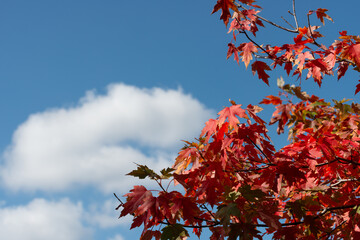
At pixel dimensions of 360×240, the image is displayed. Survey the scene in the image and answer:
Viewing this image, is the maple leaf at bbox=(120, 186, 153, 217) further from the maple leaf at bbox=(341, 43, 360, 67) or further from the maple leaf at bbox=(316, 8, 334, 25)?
the maple leaf at bbox=(316, 8, 334, 25)

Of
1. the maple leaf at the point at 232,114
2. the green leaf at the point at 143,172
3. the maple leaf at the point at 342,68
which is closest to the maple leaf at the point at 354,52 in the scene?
the maple leaf at the point at 232,114

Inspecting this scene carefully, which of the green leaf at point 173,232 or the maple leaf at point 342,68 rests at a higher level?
the maple leaf at point 342,68

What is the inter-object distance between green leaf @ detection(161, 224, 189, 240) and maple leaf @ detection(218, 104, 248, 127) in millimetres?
1132

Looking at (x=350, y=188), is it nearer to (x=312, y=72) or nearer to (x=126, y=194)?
(x=312, y=72)

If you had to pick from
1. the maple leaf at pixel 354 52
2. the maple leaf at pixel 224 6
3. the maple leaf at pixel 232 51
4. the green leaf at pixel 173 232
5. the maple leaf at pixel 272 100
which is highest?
the maple leaf at pixel 232 51

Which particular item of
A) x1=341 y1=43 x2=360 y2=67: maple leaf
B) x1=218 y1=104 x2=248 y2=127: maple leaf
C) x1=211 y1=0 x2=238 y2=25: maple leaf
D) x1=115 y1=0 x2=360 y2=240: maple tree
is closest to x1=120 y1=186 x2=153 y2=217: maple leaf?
x1=115 y1=0 x2=360 y2=240: maple tree

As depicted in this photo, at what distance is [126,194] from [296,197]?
2.04 metres

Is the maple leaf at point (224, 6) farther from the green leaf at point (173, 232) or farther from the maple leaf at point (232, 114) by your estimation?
the green leaf at point (173, 232)

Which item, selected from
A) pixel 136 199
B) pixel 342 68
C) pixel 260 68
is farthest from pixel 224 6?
pixel 342 68

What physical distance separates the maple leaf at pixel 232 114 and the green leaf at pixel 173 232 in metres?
1.13

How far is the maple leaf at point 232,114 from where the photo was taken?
3.44 m

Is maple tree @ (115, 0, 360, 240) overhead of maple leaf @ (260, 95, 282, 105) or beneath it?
beneath

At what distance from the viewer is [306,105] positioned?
520 centimetres

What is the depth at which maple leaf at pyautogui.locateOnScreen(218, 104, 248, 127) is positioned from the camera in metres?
3.44
